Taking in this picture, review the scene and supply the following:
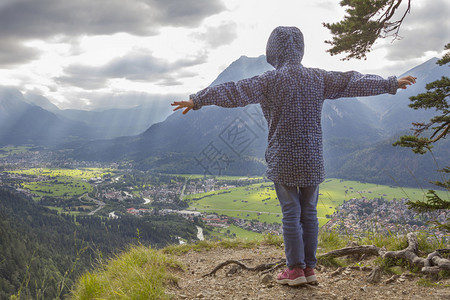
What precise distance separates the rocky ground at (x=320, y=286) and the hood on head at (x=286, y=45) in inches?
90.1

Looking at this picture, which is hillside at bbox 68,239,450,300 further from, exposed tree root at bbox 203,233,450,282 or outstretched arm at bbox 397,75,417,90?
outstretched arm at bbox 397,75,417,90

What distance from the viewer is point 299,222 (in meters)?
2.77

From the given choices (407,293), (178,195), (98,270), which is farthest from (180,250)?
(178,195)

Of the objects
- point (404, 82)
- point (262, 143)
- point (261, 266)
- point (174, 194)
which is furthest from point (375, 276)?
point (262, 143)

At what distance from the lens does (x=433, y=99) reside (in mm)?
4012

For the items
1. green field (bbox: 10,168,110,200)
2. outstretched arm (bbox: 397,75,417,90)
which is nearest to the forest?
green field (bbox: 10,168,110,200)

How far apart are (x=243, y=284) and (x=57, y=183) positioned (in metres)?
115

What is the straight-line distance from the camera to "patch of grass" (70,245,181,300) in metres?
2.66

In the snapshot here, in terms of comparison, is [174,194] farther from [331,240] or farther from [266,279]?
[266,279]

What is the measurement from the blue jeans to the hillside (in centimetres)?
34

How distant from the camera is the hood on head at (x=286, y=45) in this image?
9.27 ft

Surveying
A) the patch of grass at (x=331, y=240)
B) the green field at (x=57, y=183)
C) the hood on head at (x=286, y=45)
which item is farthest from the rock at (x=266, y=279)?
the green field at (x=57, y=183)

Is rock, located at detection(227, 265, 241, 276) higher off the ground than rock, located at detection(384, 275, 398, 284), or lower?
lower

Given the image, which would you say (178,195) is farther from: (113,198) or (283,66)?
(283,66)
